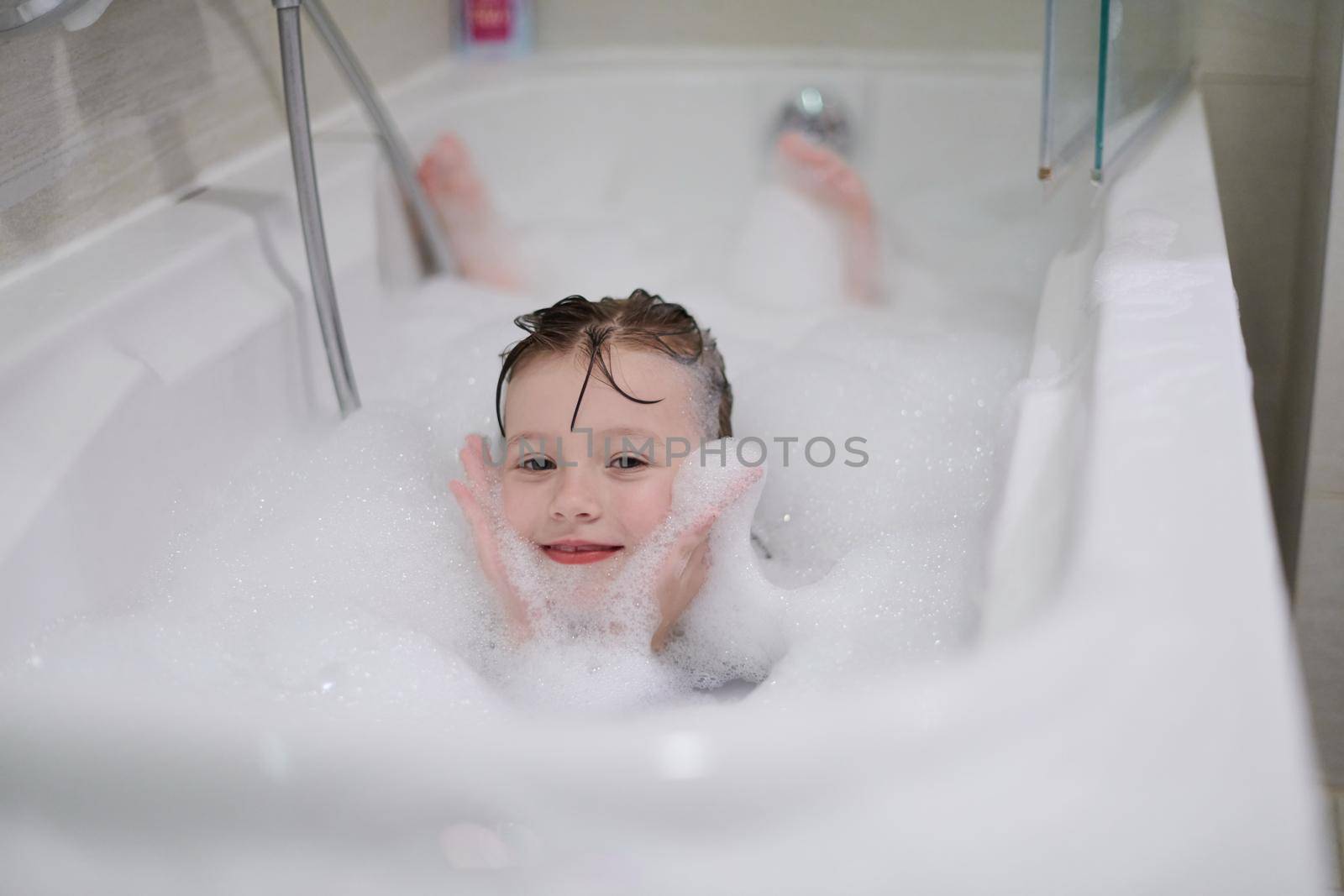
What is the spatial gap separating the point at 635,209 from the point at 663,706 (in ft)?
3.75

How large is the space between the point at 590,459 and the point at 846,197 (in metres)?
0.85

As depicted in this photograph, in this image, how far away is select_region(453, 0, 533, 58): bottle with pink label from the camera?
201cm

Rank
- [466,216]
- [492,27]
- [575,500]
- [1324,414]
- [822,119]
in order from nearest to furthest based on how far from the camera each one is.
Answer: [575,500], [1324,414], [466,216], [822,119], [492,27]

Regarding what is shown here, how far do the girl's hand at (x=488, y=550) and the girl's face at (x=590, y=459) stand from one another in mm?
25

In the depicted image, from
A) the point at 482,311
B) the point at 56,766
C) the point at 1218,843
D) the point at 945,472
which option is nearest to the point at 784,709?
the point at 1218,843

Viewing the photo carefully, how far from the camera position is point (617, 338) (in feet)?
3.35

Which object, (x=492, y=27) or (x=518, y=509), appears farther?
(x=492, y=27)

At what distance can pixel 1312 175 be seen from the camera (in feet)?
4.22

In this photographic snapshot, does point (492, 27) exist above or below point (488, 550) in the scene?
above

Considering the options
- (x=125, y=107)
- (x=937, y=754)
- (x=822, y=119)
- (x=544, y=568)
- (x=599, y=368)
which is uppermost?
(x=822, y=119)

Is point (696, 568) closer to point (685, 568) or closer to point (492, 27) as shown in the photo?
point (685, 568)

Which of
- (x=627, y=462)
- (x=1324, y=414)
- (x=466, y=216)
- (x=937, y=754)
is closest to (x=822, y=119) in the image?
(x=466, y=216)

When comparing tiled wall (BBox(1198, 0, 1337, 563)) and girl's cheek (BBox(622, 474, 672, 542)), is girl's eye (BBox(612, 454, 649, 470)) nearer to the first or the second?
girl's cheek (BBox(622, 474, 672, 542))

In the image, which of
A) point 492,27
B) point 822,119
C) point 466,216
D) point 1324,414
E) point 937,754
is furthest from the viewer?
point 492,27
